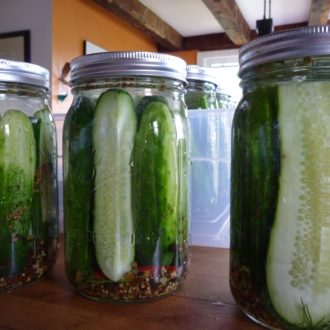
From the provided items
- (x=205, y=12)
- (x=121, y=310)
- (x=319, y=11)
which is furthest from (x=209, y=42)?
(x=121, y=310)

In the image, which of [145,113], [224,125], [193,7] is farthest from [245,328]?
[193,7]

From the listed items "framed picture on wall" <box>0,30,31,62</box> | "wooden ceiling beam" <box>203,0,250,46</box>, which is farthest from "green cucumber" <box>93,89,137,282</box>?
"wooden ceiling beam" <box>203,0,250,46</box>

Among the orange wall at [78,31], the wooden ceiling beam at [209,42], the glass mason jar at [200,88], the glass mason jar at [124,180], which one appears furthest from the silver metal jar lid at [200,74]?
the wooden ceiling beam at [209,42]

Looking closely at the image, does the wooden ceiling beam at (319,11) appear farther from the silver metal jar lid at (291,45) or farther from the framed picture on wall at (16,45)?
the silver metal jar lid at (291,45)

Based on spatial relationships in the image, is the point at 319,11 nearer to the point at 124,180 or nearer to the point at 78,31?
the point at 78,31

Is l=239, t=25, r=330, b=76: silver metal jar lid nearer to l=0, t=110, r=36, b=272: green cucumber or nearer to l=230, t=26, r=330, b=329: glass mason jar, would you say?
l=230, t=26, r=330, b=329: glass mason jar
